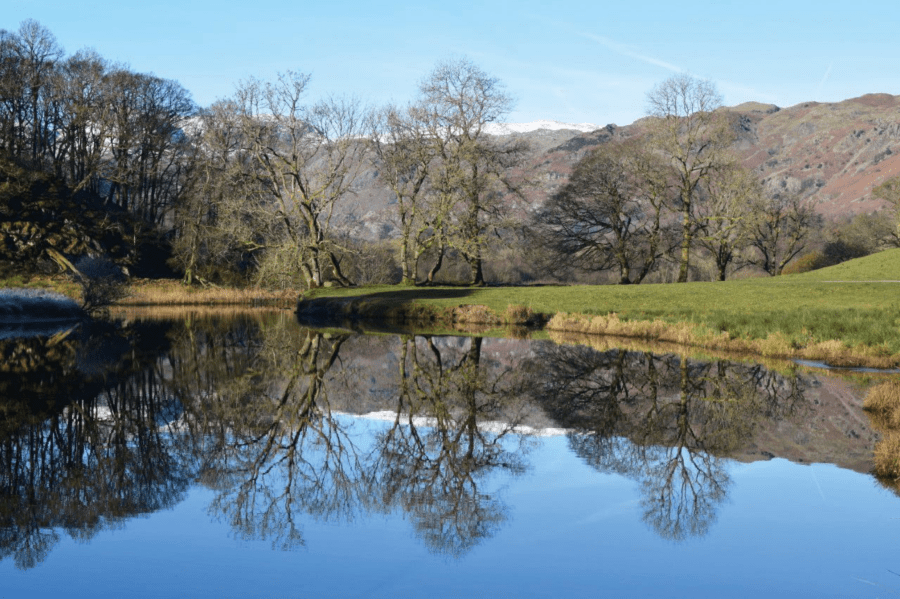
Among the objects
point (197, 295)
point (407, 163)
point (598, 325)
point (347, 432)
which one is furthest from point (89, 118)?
point (347, 432)

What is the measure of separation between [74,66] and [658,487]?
63938 mm

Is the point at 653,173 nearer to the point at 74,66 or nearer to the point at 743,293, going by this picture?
the point at 743,293

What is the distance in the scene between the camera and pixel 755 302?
3484 centimetres

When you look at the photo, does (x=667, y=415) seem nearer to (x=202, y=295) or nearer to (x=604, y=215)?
(x=202, y=295)

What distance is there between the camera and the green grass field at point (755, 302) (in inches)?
907

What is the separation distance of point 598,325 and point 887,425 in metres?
18.7

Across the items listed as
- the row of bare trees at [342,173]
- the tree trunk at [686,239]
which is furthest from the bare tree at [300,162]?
the tree trunk at [686,239]

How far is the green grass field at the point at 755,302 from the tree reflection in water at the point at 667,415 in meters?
3.90

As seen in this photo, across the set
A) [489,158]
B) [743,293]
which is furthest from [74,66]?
[743,293]

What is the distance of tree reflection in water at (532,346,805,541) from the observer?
8.77 metres

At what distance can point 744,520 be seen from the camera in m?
7.80

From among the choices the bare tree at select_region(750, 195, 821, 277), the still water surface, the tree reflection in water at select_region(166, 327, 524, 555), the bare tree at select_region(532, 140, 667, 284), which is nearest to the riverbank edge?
the still water surface

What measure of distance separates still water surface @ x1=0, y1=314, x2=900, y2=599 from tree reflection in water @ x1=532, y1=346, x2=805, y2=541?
2.3 inches

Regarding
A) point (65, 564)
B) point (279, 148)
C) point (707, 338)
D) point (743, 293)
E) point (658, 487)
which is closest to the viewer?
point (65, 564)
